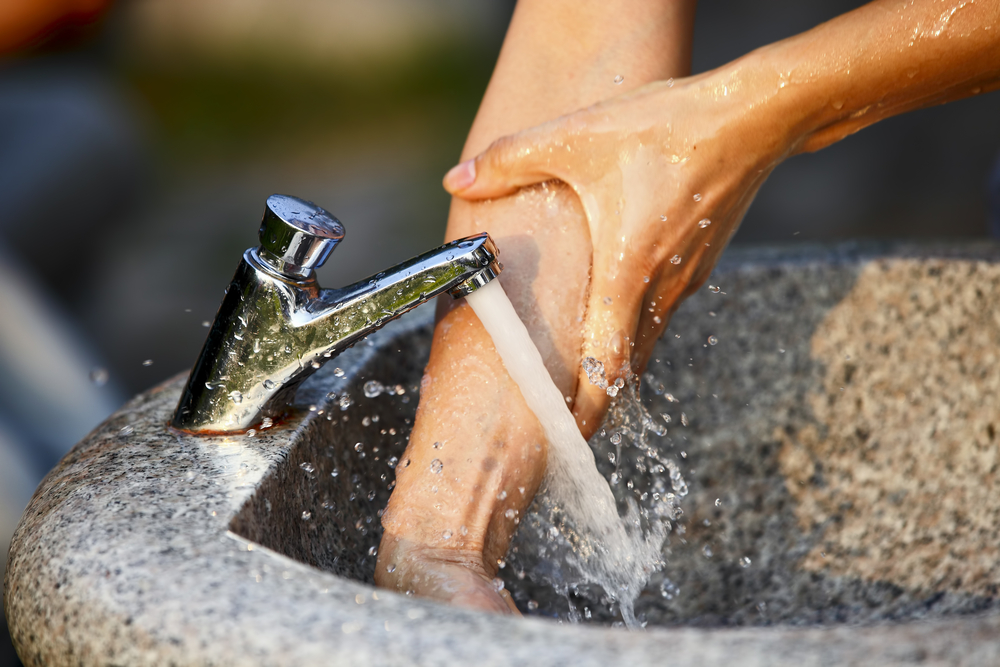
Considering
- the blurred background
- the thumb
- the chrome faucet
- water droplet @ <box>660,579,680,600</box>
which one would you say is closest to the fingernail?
the thumb

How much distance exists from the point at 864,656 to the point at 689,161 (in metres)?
0.37

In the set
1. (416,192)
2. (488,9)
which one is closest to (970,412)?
(416,192)

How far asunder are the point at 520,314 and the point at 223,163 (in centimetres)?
329

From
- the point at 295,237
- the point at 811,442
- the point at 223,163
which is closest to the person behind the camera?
the point at 295,237

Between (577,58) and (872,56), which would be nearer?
(872,56)

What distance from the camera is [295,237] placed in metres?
0.52

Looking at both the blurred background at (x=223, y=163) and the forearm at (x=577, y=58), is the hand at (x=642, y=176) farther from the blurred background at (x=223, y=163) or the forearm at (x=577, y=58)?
the blurred background at (x=223, y=163)

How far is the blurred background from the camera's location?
1.51m

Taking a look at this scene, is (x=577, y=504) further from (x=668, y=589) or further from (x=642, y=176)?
(x=642, y=176)

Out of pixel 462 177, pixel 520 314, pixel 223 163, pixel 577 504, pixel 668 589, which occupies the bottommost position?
pixel 668 589

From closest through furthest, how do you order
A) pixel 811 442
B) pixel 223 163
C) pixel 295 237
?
pixel 295 237 < pixel 811 442 < pixel 223 163

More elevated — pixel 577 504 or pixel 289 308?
pixel 289 308

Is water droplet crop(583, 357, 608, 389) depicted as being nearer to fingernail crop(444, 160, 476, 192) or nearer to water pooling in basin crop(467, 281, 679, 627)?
water pooling in basin crop(467, 281, 679, 627)

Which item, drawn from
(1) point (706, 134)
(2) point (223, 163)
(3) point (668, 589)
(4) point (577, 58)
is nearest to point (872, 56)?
(1) point (706, 134)
